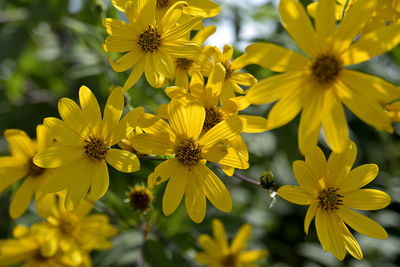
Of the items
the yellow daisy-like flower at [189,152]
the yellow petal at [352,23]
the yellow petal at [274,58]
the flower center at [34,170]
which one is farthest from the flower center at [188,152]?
the flower center at [34,170]

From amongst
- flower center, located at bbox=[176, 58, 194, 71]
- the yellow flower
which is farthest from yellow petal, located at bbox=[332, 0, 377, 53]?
the yellow flower

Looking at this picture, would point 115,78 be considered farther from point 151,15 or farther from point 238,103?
point 238,103

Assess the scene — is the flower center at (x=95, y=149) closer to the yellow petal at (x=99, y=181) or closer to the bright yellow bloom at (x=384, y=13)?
the yellow petal at (x=99, y=181)

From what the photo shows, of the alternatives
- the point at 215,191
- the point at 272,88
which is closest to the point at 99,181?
the point at 215,191

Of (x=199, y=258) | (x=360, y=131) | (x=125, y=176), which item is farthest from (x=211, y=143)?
(x=360, y=131)

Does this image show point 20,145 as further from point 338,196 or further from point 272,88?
point 338,196
